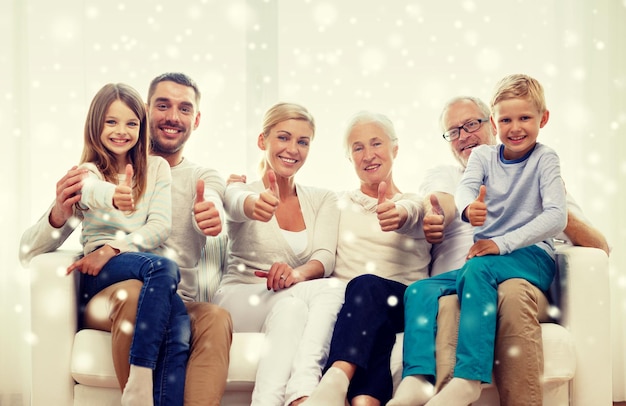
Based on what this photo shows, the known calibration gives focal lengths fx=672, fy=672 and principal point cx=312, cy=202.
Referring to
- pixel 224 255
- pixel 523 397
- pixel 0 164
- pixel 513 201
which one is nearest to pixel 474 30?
pixel 513 201

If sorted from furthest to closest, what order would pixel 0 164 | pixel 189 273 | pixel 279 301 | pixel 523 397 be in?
pixel 0 164
pixel 189 273
pixel 279 301
pixel 523 397

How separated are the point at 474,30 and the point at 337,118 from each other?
2.23ft

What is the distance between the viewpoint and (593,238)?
192 cm

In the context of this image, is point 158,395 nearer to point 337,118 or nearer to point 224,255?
point 224,255

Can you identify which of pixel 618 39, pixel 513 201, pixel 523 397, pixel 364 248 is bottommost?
pixel 523 397

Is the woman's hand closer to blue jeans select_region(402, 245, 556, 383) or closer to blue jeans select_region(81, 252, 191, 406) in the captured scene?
blue jeans select_region(81, 252, 191, 406)

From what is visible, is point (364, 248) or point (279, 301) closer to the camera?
point (279, 301)

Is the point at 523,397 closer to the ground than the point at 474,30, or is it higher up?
closer to the ground

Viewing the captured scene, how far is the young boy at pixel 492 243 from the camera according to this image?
158 centimetres

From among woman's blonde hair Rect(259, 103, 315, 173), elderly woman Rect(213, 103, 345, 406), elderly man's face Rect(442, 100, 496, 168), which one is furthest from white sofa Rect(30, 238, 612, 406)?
woman's blonde hair Rect(259, 103, 315, 173)

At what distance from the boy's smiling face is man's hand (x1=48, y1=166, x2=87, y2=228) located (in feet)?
3.76

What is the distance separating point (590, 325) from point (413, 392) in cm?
52

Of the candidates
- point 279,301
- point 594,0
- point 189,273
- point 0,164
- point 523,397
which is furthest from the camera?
point 594,0

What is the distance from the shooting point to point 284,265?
1.97 meters
